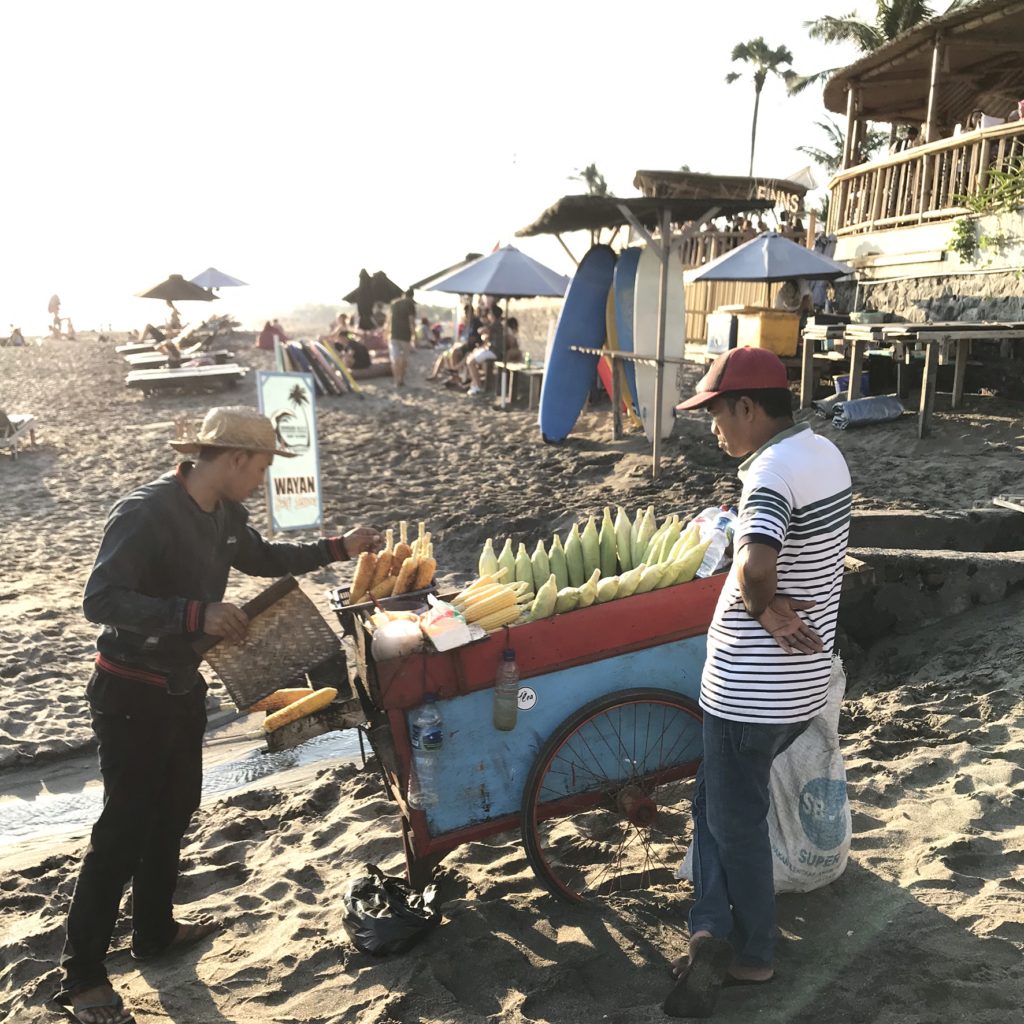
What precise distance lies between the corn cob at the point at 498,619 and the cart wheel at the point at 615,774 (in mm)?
416

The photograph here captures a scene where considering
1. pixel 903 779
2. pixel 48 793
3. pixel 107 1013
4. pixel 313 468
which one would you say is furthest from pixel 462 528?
pixel 107 1013

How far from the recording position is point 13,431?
14125 millimetres

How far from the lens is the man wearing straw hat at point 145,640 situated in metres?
2.76

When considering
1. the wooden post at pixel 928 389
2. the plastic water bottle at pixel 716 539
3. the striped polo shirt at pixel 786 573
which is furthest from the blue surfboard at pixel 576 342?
the striped polo shirt at pixel 786 573

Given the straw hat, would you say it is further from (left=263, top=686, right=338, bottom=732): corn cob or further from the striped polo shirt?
the striped polo shirt

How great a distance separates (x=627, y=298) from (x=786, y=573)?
9.22m

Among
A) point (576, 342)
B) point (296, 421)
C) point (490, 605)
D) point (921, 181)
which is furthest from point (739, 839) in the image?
point (921, 181)

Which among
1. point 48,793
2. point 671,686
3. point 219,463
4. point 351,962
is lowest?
point 48,793

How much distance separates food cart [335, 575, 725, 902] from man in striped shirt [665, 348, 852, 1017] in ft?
1.89

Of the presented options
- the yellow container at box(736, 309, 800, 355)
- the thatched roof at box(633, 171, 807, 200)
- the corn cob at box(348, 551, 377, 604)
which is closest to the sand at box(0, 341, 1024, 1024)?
the corn cob at box(348, 551, 377, 604)

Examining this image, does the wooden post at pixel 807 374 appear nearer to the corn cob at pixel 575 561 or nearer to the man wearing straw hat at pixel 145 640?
the corn cob at pixel 575 561

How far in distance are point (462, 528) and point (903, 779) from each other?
616 cm

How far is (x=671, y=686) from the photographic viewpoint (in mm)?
3314

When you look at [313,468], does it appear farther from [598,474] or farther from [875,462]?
[875,462]
